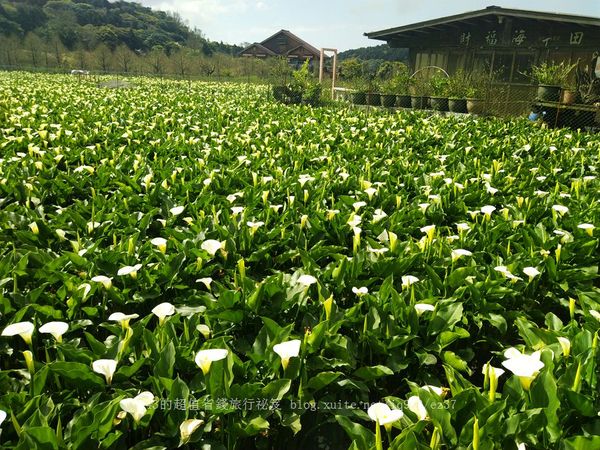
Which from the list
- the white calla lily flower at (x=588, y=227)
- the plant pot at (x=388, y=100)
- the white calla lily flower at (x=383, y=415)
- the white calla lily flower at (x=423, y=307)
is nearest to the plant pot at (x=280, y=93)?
the plant pot at (x=388, y=100)

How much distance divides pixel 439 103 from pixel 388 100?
1.98 m

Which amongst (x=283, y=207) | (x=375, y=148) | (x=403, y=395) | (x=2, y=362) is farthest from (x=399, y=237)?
(x=375, y=148)

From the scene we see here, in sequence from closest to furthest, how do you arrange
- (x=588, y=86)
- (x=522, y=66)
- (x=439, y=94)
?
(x=588, y=86) → (x=439, y=94) → (x=522, y=66)

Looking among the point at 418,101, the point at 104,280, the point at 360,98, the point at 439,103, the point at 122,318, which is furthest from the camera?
the point at 360,98

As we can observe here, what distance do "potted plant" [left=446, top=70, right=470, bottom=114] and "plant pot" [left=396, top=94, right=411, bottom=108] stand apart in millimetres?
1294

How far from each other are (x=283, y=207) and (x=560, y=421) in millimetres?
2651

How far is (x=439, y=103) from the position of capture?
538 inches

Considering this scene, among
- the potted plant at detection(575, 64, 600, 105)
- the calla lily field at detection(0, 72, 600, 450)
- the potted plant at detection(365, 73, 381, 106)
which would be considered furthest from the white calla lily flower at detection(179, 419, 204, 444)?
the potted plant at detection(365, 73, 381, 106)

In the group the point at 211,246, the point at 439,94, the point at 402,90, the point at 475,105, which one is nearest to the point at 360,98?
the point at 402,90

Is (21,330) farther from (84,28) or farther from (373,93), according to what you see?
(84,28)

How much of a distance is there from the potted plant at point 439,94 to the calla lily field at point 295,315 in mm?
9135

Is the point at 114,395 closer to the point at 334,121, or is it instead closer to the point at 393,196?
the point at 393,196

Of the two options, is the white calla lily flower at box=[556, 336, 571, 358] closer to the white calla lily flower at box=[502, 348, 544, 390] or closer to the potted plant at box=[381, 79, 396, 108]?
the white calla lily flower at box=[502, 348, 544, 390]

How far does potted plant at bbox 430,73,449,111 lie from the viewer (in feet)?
44.8
